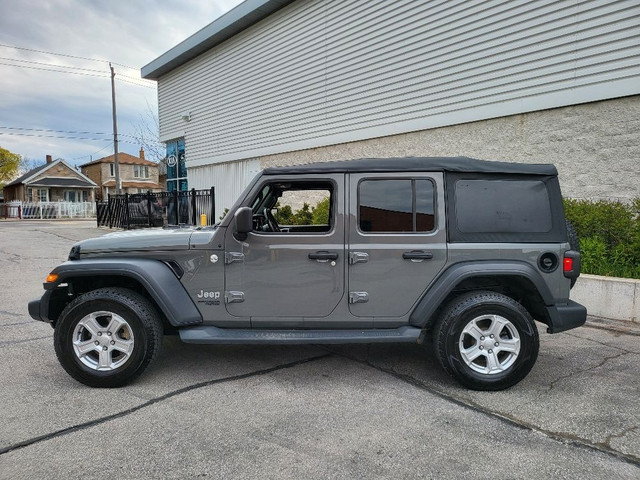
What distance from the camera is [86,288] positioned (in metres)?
3.90

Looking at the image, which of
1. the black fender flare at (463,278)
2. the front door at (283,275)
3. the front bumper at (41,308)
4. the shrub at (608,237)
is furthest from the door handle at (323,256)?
the shrub at (608,237)

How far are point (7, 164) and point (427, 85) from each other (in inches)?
2323

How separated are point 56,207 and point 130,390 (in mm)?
45186

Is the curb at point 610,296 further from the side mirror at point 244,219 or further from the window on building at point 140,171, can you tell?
the window on building at point 140,171

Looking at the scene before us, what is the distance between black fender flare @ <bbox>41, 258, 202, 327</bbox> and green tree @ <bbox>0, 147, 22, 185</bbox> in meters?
61.2

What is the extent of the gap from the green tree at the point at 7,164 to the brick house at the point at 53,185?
0.92 meters

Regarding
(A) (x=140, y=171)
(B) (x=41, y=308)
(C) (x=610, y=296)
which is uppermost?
(A) (x=140, y=171)

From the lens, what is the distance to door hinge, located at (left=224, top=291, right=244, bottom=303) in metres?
3.66

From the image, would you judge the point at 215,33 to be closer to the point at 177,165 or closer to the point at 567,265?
the point at 177,165

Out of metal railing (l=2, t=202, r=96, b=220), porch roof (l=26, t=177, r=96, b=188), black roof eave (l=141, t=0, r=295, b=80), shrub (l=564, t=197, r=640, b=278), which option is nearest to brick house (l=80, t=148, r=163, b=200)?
porch roof (l=26, t=177, r=96, b=188)

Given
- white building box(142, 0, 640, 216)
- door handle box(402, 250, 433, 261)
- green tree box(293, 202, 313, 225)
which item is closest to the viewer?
door handle box(402, 250, 433, 261)

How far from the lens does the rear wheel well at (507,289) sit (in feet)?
12.0

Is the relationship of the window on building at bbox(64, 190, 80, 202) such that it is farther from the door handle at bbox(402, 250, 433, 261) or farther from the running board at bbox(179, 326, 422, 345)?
the door handle at bbox(402, 250, 433, 261)

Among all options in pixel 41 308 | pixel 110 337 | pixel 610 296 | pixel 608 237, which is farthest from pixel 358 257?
pixel 608 237
